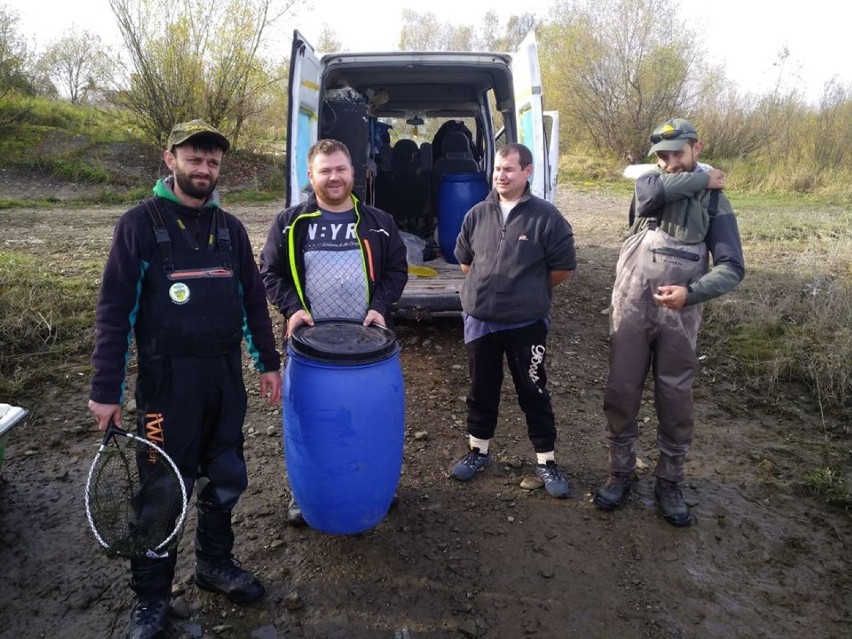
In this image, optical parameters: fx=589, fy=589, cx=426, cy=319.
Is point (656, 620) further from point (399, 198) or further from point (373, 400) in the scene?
point (399, 198)

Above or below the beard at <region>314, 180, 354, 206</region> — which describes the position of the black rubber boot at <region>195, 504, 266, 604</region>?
below

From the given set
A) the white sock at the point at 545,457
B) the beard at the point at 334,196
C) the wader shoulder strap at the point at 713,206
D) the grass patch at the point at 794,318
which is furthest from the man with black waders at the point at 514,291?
the grass patch at the point at 794,318

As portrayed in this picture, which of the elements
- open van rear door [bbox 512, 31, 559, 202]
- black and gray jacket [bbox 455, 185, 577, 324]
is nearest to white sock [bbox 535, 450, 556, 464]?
black and gray jacket [bbox 455, 185, 577, 324]

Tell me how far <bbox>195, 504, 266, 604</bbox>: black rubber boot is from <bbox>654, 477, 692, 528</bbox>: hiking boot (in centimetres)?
194

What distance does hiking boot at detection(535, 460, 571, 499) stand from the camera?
310 centimetres

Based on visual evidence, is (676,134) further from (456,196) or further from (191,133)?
Answer: (456,196)

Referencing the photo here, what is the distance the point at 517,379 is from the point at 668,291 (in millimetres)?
887

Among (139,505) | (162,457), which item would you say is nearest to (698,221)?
(162,457)

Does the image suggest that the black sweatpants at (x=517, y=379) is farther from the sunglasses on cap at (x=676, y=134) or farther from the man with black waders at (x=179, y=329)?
the man with black waders at (x=179, y=329)

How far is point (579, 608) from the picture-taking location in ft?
7.84

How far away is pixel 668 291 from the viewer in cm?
270

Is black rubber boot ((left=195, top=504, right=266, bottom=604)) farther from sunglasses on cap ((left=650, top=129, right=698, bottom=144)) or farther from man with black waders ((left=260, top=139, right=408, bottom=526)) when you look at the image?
sunglasses on cap ((left=650, top=129, right=698, bottom=144))

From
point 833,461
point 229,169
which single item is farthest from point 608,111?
point 833,461

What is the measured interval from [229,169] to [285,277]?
13.7 m
